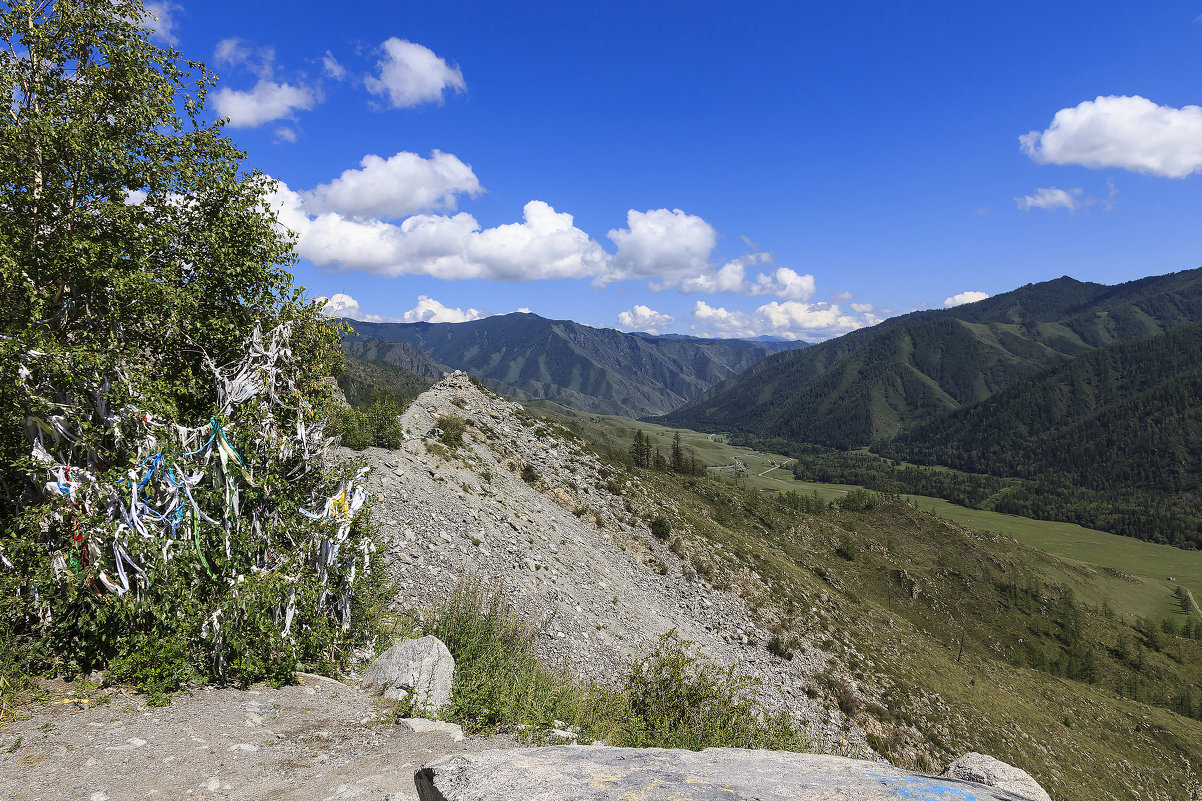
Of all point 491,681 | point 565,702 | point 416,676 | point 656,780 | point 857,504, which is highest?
point 656,780

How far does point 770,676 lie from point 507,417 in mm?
33516

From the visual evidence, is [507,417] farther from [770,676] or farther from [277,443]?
[277,443]

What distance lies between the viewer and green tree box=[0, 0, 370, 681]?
850 cm

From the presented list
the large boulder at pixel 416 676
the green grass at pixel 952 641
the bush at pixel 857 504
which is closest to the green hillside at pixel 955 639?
the green grass at pixel 952 641

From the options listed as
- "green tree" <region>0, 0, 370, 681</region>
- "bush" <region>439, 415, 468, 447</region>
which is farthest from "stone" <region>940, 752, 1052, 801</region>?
"bush" <region>439, 415, 468, 447</region>

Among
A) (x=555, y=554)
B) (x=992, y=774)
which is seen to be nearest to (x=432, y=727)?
(x=992, y=774)

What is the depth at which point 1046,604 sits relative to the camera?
369 feet

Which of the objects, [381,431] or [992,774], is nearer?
[992,774]

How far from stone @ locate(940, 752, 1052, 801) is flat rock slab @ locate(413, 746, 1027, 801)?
3.11 m

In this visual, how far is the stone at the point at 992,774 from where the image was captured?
8.29m

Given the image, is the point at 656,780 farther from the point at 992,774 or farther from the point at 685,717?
the point at 685,717

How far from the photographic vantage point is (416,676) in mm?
10500

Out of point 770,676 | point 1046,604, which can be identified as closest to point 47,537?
point 770,676

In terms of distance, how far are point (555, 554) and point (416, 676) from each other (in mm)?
19594
